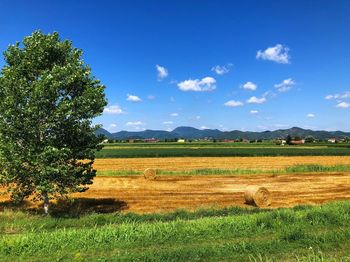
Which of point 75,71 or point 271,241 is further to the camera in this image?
point 75,71

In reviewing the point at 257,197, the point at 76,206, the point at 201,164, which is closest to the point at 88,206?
the point at 76,206

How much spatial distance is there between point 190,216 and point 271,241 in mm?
7534

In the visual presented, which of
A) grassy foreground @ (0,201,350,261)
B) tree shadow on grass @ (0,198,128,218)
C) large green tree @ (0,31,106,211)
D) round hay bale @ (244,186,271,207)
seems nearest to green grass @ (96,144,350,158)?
tree shadow on grass @ (0,198,128,218)

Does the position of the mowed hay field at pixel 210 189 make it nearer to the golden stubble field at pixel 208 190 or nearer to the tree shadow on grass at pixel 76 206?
the golden stubble field at pixel 208 190

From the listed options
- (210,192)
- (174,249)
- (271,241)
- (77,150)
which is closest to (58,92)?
(77,150)

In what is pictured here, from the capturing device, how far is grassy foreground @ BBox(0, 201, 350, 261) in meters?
11.4

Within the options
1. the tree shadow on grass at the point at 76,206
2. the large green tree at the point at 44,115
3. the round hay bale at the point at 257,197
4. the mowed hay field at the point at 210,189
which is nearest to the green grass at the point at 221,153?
the mowed hay field at the point at 210,189

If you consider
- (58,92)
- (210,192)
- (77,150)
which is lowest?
(210,192)

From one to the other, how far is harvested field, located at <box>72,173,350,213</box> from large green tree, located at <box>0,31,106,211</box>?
695 centimetres

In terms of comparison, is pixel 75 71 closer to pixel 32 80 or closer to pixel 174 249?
pixel 32 80

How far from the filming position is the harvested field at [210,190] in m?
27.6

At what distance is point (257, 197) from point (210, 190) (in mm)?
7552

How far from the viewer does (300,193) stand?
103 feet

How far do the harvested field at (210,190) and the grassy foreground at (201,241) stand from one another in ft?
32.6
